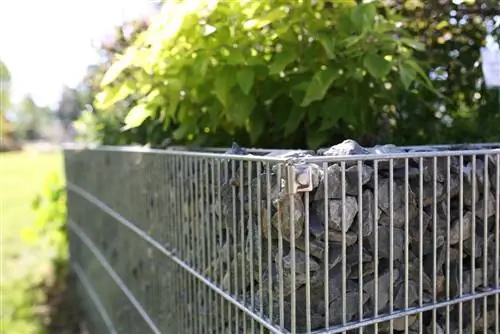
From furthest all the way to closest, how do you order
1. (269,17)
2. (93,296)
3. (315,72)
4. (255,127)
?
(93,296), (255,127), (315,72), (269,17)

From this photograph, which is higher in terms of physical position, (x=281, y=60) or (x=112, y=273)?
(x=281, y=60)

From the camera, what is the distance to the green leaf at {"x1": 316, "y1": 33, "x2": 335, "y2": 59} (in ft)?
9.16

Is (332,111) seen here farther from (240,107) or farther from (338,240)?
(338,240)

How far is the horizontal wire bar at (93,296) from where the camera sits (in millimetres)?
4746

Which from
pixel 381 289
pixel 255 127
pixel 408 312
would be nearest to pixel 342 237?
pixel 381 289

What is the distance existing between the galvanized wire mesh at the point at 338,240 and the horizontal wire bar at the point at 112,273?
0.55 meters

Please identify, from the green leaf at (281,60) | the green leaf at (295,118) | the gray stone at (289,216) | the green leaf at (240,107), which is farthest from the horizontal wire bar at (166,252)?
the green leaf at (281,60)

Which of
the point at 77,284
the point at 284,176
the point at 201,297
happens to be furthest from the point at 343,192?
the point at 77,284

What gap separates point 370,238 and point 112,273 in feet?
10.3

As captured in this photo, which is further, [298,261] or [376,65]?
[376,65]

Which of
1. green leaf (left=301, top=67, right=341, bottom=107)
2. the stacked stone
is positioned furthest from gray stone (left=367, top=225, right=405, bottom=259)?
green leaf (left=301, top=67, right=341, bottom=107)

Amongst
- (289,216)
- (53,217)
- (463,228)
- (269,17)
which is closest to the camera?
(289,216)

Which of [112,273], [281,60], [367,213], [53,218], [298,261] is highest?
[281,60]

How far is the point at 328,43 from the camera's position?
112 inches
